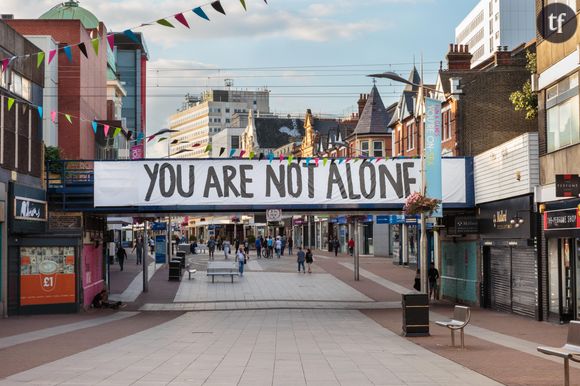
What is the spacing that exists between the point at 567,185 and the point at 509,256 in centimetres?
701

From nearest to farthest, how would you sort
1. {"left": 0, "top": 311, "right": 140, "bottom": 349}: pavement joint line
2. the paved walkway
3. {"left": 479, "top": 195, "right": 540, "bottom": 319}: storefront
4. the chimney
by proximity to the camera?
the paved walkway < {"left": 0, "top": 311, "right": 140, "bottom": 349}: pavement joint line < {"left": 479, "top": 195, "right": 540, "bottom": 319}: storefront < the chimney

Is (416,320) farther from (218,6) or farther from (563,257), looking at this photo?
(218,6)

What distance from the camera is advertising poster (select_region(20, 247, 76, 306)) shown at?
99.7ft

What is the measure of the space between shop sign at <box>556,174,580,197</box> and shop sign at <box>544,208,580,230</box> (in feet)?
2.22

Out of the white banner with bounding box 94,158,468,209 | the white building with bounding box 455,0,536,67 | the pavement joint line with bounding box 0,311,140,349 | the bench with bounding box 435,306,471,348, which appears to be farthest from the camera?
the white building with bounding box 455,0,536,67

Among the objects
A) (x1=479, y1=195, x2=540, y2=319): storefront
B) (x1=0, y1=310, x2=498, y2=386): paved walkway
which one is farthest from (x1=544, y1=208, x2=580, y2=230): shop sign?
(x1=0, y1=310, x2=498, y2=386): paved walkway

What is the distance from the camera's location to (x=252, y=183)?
32125 millimetres

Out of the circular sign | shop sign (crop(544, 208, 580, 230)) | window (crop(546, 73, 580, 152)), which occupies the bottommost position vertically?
shop sign (crop(544, 208, 580, 230))

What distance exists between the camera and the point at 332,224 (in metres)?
90.8

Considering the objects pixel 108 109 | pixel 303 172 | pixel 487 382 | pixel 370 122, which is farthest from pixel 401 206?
pixel 370 122

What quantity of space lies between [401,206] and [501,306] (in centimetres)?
524

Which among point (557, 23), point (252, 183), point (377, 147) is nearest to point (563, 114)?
point (557, 23)

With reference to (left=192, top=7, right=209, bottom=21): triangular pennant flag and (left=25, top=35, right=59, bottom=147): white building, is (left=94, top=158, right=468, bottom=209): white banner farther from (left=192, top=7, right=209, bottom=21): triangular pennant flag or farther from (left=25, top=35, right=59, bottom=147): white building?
(left=25, top=35, right=59, bottom=147): white building

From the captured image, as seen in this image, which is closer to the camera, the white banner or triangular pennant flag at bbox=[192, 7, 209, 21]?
triangular pennant flag at bbox=[192, 7, 209, 21]
